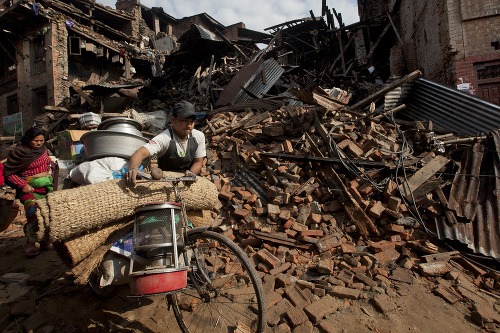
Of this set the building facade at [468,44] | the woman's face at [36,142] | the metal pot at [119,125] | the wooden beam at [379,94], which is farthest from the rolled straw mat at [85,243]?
the building facade at [468,44]

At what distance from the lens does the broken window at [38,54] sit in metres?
17.5

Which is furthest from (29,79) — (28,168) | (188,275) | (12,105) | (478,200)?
(478,200)

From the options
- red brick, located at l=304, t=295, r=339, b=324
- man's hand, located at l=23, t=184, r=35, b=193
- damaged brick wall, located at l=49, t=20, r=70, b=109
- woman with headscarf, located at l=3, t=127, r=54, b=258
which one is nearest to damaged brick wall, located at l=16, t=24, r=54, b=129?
damaged brick wall, located at l=49, t=20, r=70, b=109

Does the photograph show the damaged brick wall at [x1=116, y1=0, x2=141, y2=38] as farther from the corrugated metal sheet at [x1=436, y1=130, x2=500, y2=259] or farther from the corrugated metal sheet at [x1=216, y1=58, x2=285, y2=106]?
the corrugated metal sheet at [x1=436, y1=130, x2=500, y2=259]

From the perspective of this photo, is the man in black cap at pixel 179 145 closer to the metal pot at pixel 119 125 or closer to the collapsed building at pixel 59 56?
the metal pot at pixel 119 125

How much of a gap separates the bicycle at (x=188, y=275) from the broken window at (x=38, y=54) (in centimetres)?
1971

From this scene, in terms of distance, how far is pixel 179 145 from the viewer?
10.3ft

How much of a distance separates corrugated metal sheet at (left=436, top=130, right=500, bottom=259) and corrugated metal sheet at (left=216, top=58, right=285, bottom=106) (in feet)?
22.8

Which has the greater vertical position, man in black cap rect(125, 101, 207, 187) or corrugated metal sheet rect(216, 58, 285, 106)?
corrugated metal sheet rect(216, 58, 285, 106)

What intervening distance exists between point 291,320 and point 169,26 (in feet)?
103

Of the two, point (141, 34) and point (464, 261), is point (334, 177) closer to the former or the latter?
point (464, 261)

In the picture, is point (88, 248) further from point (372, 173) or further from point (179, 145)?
point (372, 173)

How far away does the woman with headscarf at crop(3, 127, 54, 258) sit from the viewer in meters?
4.21

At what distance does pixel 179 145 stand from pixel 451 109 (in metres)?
6.60
